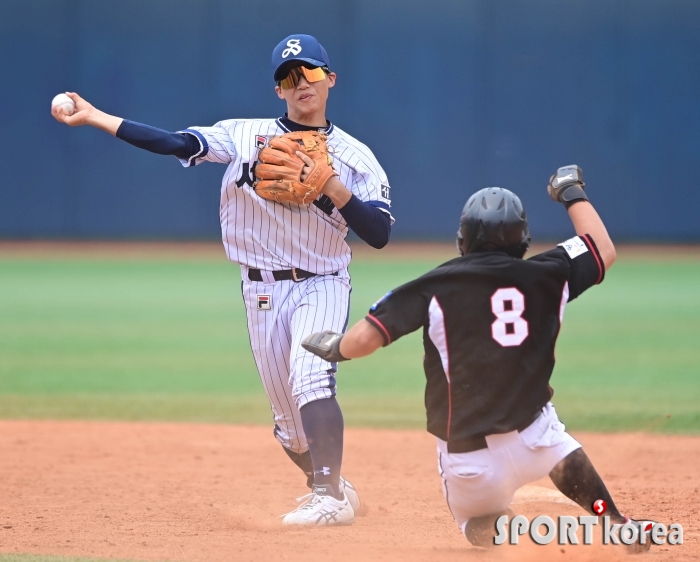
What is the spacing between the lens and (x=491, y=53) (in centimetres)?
1641

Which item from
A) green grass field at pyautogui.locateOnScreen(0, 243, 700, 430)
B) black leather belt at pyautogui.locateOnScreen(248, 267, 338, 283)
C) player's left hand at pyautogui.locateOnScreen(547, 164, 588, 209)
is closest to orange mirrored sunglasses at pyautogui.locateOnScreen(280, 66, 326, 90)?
black leather belt at pyautogui.locateOnScreen(248, 267, 338, 283)

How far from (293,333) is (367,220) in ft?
1.76

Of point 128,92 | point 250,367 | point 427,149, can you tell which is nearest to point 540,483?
point 250,367

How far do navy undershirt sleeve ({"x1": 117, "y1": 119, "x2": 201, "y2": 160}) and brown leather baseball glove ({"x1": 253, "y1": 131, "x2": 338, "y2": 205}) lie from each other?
0.27m

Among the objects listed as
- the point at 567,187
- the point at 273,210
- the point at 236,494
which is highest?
the point at 567,187

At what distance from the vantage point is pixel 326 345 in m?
3.01

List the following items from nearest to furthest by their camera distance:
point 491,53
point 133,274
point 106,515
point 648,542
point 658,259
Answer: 1. point 648,542
2. point 106,515
3. point 133,274
4. point 658,259
5. point 491,53

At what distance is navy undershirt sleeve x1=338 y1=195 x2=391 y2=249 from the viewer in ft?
11.8

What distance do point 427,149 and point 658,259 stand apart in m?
4.06

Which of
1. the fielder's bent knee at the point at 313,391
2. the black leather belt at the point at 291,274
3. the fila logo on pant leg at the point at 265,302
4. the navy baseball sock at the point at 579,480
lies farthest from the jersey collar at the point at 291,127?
the navy baseball sock at the point at 579,480

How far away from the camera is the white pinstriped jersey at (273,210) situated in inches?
154

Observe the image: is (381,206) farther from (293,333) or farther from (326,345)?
(326,345)

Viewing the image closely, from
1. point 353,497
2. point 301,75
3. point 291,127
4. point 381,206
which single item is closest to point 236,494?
point 353,497

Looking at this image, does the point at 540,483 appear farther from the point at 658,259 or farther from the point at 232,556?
the point at 658,259
